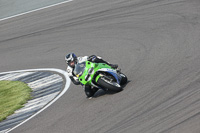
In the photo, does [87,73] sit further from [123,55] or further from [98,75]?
[123,55]

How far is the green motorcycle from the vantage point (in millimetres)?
10227

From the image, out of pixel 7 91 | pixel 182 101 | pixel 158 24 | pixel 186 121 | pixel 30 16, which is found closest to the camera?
pixel 186 121

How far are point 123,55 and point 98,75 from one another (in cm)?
363

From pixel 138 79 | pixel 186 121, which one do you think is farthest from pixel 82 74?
pixel 186 121

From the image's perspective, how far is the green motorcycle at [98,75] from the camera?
10.2 meters

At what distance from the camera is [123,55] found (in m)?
13.8

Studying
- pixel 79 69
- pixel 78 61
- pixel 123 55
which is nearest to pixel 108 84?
pixel 79 69

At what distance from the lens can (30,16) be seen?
70.9 feet

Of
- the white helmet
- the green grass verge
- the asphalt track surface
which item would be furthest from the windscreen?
the green grass verge

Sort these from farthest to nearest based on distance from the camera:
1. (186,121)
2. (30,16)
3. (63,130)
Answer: (30,16) → (63,130) → (186,121)

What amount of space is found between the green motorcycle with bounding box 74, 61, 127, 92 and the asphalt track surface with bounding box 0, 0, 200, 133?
305 millimetres

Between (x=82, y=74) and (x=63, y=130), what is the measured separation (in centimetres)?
186

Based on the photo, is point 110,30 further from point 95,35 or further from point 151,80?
point 151,80

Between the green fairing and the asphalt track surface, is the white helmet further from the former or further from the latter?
the asphalt track surface
